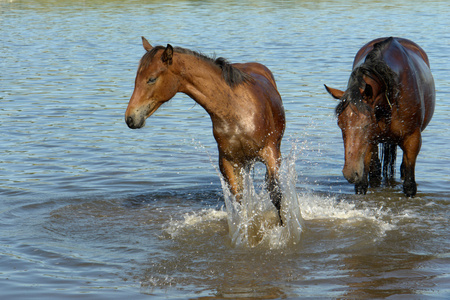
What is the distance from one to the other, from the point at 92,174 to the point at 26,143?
191 centimetres

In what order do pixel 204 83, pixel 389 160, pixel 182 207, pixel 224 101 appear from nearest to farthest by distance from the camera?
pixel 204 83 → pixel 224 101 → pixel 182 207 → pixel 389 160

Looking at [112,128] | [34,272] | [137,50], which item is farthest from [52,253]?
[137,50]

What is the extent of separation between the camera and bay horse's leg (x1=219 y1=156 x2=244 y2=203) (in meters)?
6.38

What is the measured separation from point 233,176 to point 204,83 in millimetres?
1036

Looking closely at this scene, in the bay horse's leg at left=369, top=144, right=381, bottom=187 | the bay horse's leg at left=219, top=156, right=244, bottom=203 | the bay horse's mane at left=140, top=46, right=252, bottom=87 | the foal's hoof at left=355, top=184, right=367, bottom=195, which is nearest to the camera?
the bay horse's mane at left=140, top=46, right=252, bottom=87

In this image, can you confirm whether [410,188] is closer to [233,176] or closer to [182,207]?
[233,176]

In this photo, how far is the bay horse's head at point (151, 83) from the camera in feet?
18.0

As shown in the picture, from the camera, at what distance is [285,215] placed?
6434mm

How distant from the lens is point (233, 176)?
643cm

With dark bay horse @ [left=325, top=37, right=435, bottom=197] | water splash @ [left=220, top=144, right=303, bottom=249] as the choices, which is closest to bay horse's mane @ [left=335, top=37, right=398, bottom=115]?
dark bay horse @ [left=325, top=37, right=435, bottom=197]

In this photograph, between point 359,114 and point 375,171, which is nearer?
point 359,114

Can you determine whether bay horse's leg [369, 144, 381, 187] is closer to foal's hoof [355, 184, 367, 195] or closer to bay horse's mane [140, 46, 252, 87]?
foal's hoof [355, 184, 367, 195]

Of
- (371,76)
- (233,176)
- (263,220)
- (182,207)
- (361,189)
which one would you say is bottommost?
(182,207)

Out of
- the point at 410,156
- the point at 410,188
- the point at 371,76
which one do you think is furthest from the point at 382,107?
→ the point at 410,188
